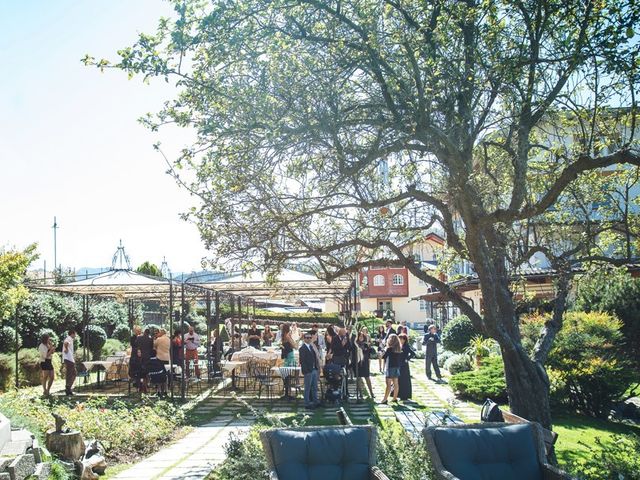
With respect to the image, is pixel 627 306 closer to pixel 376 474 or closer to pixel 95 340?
pixel 376 474

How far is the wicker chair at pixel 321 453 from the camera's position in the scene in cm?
502

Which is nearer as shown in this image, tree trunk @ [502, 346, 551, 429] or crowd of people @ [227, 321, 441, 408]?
tree trunk @ [502, 346, 551, 429]

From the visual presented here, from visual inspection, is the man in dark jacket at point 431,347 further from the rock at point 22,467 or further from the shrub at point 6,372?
the rock at point 22,467

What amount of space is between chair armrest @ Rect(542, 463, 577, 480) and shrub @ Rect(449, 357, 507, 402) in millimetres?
7204

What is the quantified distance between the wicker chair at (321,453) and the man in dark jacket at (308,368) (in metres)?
7.72

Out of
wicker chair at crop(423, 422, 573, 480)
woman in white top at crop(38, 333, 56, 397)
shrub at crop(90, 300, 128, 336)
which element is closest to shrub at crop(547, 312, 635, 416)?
wicker chair at crop(423, 422, 573, 480)

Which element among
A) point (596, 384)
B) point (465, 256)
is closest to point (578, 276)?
point (596, 384)

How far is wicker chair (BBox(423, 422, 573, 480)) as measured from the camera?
5.02 metres

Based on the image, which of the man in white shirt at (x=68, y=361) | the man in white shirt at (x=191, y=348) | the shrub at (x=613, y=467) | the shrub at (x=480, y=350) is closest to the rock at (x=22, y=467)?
the shrub at (x=613, y=467)

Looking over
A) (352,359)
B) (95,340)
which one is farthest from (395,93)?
(95,340)

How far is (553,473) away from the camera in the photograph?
491cm

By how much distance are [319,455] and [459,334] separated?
1686cm

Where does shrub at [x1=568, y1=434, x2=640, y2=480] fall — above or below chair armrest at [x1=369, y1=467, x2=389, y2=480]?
below

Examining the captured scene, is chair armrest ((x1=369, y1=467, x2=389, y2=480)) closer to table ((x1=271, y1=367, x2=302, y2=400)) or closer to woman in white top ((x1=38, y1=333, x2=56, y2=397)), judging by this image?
table ((x1=271, y1=367, x2=302, y2=400))
